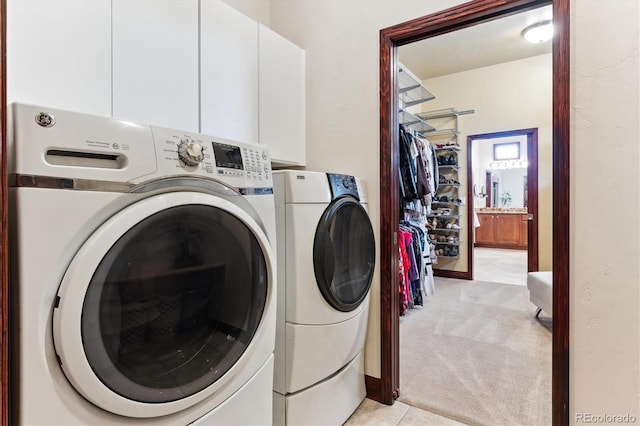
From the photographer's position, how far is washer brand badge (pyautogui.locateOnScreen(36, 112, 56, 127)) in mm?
617

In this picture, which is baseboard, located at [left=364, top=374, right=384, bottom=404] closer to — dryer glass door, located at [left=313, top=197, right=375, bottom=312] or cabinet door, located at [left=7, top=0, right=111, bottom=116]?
dryer glass door, located at [left=313, top=197, right=375, bottom=312]

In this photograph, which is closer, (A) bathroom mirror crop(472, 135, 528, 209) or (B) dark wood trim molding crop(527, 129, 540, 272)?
(B) dark wood trim molding crop(527, 129, 540, 272)

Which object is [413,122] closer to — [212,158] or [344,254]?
[344,254]

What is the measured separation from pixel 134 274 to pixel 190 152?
326mm

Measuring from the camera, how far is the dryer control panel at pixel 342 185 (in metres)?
1.45

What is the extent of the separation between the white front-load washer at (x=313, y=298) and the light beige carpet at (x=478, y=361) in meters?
0.54

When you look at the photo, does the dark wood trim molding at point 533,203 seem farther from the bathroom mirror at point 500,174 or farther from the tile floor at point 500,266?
the bathroom mirror at point 500,174

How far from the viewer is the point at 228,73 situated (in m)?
1.51

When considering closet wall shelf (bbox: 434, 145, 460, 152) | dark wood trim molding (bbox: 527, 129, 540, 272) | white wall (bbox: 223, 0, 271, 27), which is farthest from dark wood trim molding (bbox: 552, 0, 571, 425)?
dark wood trim molding (bbox: 527, 129, 540, 272)

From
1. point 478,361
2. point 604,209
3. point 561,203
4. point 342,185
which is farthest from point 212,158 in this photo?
point 478,361

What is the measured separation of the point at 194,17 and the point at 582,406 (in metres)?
2.26

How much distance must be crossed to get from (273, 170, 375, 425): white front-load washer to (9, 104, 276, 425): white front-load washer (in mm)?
286

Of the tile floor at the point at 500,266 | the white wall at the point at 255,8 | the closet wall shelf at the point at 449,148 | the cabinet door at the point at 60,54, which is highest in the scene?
the white wall at the point at 255,8

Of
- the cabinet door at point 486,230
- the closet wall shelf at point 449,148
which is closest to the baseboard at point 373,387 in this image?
the closet wall shelf at point 449,148
